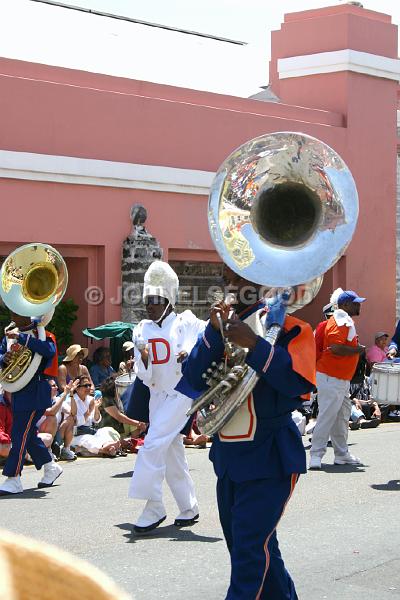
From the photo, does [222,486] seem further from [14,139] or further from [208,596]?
[14,139]

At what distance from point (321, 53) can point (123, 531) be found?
1361cm

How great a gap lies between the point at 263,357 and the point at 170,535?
342cm

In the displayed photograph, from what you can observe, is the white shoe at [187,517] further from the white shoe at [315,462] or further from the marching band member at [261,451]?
the marching band member at [261,451]

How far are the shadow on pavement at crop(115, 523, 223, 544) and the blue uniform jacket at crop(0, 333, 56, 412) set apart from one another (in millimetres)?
1956

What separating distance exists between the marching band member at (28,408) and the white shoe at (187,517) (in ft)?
6.50

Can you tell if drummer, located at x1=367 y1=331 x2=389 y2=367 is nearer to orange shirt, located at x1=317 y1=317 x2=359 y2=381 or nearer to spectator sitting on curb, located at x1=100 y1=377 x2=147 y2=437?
spectator sitting on curb, located at x1=100 y1=377 x2=147 y2=437

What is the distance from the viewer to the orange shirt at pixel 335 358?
10.6 metres

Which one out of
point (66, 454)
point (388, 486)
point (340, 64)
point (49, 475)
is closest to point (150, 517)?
point (49, 475)

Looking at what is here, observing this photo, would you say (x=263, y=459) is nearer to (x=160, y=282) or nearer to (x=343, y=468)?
(x=160, y=282)

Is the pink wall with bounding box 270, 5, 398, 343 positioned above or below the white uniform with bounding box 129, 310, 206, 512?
above

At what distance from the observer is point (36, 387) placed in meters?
9.26

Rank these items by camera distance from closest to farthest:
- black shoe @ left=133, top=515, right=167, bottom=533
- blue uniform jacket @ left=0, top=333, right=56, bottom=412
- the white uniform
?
black shoe @ left=133, top=515, right=167, bottom=533 → the white uniform → blue uniform jacket @ left=0, top=333, right=56, bottom=412

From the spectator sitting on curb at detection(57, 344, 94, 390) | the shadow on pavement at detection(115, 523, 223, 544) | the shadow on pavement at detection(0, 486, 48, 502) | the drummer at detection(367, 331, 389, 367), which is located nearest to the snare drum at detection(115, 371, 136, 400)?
the spectator sitting on curb at detection(57, 344, 94, 390)

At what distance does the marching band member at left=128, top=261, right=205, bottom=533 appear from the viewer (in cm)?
738
